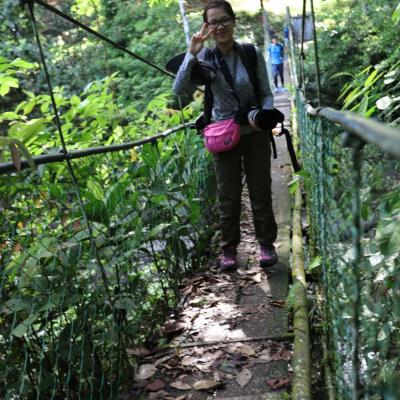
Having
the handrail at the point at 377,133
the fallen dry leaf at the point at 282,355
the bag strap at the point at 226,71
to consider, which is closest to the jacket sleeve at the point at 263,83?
the bag strap at the point at 226,71

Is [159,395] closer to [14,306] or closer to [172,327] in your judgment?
[172,327]

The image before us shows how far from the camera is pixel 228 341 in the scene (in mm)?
2195

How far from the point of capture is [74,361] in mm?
1688

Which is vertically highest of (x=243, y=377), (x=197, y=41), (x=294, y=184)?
(x=197, y=41)

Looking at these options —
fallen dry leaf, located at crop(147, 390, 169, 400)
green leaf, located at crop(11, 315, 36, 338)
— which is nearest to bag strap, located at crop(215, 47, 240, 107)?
fallen dry leaf, located at crop(147, 390, 169, 400)

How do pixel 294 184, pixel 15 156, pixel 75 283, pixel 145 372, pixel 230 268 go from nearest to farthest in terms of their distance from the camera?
pixel 15 156, pixel 75 283, pixel 145 372, pixel 294 184, pixel 230 268

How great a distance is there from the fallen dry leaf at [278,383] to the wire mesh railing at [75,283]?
558mm

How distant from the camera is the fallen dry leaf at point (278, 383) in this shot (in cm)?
181

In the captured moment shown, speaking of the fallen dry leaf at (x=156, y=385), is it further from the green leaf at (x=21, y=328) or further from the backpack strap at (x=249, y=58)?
the backpack strap at (x=249, y=58)

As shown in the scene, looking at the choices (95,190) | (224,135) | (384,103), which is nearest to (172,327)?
(95,190)

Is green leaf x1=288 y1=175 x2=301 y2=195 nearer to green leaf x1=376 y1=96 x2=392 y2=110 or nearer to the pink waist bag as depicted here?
the pink waist bag

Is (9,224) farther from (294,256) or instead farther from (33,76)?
(33,76)

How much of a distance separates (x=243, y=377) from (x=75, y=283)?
73 centimetres

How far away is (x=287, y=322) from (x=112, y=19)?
48.3 feet
